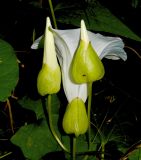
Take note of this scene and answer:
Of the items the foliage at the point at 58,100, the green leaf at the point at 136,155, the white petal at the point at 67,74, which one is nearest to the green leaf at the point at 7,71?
the foliage at the point at 58,100

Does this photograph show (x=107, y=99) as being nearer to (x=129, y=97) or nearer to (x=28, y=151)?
(x=129, y=97)

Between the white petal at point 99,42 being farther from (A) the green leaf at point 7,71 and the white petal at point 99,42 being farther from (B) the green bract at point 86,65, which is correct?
(A) the green leaf at point 7,71

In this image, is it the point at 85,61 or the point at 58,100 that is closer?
the point at 85,61

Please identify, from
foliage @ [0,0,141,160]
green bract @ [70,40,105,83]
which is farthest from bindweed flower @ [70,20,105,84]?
foliage @ [0,0,141,160]

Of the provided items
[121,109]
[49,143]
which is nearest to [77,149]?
[49,143]

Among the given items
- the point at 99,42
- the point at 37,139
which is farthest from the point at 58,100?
the point at 99,42

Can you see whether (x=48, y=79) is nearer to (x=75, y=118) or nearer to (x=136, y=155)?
(x=75, y=118)

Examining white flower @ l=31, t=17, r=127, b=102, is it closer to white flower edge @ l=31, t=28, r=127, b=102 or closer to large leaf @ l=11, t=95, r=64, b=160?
white flower edge @ l=31, t=28, r=127, b=102
